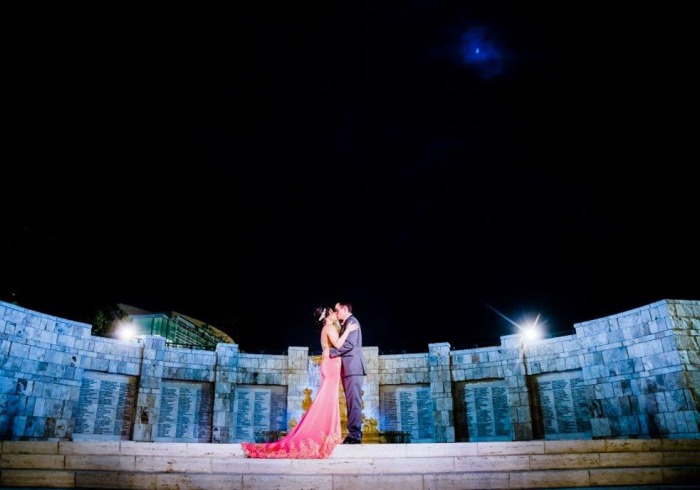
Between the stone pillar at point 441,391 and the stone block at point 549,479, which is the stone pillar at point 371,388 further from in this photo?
the stone block at point 549,479

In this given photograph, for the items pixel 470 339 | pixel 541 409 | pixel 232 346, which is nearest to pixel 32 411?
pixel 232 346

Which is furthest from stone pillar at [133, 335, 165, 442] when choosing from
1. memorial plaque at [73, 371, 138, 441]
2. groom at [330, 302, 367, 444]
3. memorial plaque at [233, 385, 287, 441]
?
groom at [330, 302, 367, 444]

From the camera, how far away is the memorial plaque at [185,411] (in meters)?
14.4

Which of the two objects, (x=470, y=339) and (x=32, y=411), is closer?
(x=32, y=411)

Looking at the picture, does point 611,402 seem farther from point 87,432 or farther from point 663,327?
point 87,432

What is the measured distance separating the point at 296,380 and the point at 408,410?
404cm

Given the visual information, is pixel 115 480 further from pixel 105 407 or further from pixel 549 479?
pixel 105 407

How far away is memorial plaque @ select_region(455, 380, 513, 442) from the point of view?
14266 mm

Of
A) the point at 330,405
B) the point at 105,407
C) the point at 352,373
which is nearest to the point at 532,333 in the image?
the point at 352,373

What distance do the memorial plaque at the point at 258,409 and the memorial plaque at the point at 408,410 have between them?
3.50 m

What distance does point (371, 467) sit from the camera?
556cm

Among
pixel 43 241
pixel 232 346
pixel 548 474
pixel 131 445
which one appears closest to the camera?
pixel 548 474

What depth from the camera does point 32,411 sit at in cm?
1095

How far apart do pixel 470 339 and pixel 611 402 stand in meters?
13.7
